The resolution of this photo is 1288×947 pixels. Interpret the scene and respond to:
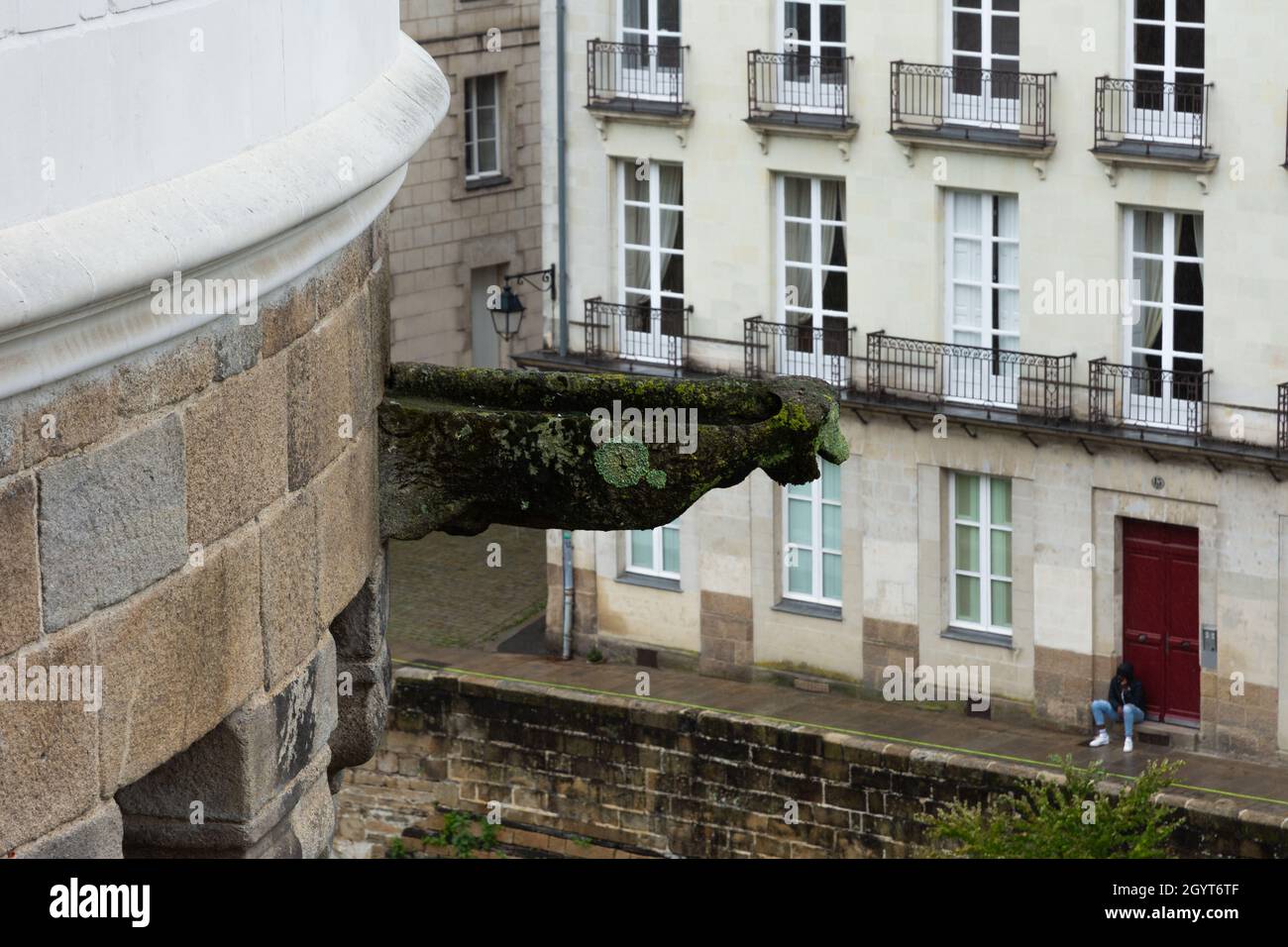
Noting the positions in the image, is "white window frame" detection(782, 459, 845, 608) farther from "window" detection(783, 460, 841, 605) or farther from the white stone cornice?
the white stone cornice

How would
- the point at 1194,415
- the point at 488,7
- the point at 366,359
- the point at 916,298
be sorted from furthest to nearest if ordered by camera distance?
1. the point at 488,7
2. the point at 916,298
3. the point at 1194,415
4. the point at 366,359

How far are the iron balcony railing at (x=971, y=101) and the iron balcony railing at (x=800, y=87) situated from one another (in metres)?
0.64

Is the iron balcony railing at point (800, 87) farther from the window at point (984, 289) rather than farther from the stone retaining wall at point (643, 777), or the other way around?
the stone retaining wall at point (643, 777)

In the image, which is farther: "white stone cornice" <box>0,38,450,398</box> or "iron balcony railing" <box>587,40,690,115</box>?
"iron balcony railing" <box>587,40,690,115</box>

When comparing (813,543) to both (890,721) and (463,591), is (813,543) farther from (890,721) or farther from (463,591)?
(463,591)

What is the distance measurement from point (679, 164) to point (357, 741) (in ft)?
83.4

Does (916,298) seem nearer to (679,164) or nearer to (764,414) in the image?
(679,164)

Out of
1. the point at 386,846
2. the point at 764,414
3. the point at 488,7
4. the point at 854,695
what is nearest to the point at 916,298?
the point at 854,695

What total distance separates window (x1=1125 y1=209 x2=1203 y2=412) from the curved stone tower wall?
22.7 metres

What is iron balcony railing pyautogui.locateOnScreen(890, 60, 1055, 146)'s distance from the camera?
102ft

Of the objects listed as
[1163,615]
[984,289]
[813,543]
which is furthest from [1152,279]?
[813,543]

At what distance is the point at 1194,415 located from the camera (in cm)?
3077

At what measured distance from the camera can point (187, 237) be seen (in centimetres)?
691

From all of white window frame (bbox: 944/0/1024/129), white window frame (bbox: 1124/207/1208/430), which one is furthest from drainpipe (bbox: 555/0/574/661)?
white window frame (bbox: 1124/207/1208/430)
